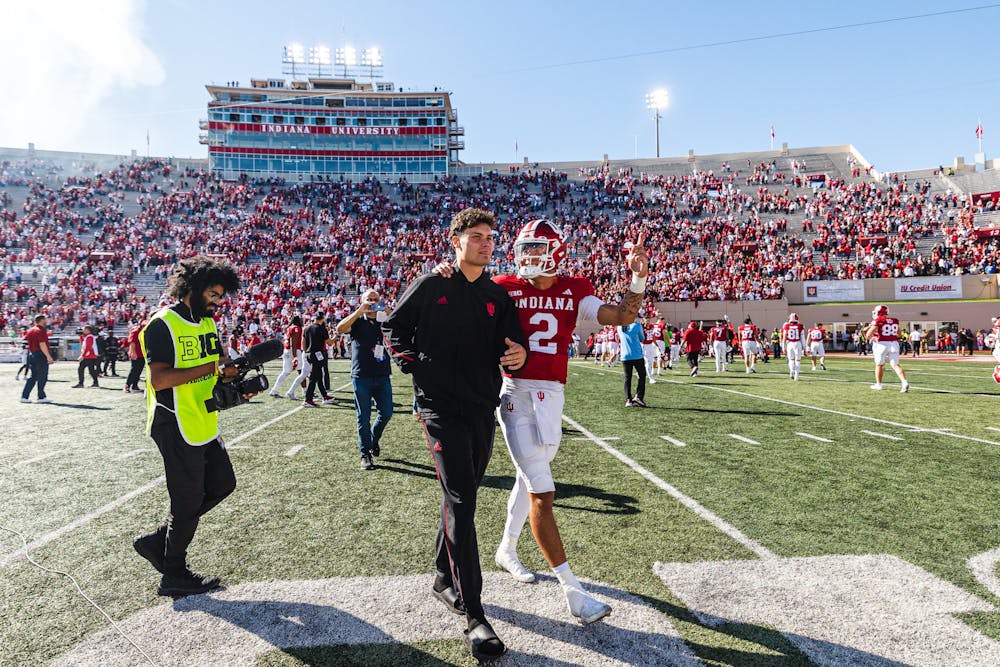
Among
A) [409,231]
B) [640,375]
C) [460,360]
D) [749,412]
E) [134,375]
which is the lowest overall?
[749,412]

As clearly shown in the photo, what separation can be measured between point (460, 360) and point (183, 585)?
2095mm

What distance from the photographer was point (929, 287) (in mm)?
32531

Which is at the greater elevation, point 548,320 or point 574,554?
point 548,320

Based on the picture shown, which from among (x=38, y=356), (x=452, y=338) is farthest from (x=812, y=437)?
(x=38, y=356)

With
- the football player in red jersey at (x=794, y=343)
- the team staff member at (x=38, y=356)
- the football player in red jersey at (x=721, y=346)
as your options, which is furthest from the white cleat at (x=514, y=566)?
the football player in red jersey at (x=721, y=346)

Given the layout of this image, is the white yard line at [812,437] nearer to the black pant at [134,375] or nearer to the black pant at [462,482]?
the black pant at [462,482]

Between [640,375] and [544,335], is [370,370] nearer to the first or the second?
[544,335]

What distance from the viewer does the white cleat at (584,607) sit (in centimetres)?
292

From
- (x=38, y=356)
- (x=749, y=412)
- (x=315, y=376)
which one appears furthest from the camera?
(x=38, y=356)

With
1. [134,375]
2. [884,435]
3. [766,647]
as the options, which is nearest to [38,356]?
[134,375]

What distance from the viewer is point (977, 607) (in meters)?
3.04

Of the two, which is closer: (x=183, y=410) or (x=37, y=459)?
(x=183, y=410)

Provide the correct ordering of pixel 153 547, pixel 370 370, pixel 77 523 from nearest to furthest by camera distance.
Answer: pixel 153 547 → pixel 77 523 → pixel 370 370

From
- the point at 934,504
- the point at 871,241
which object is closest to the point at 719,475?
the point at 934,504
